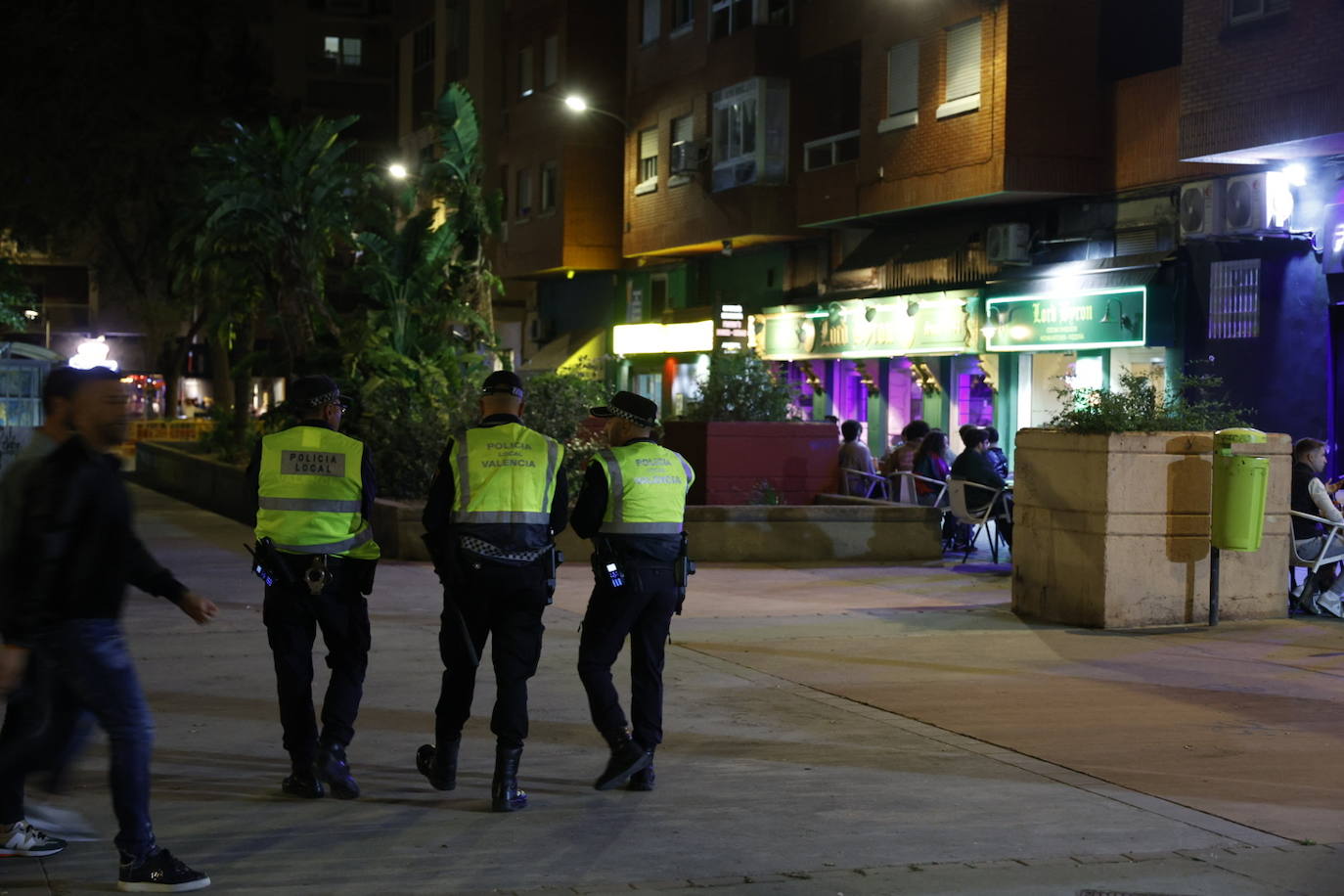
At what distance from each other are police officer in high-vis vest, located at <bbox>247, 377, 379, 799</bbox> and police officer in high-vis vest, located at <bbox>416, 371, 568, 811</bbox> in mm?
389

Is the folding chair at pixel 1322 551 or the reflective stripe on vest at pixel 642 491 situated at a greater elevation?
the reflective stripe on vest at pixel 642 491

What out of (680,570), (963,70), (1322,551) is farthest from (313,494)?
(963,70)

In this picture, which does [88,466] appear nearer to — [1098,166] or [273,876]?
[273,876]

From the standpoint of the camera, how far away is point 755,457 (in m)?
Result: 19.0

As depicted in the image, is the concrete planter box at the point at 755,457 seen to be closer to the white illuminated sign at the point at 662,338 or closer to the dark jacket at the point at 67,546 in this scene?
the white illuminated sign at the point at 662,338

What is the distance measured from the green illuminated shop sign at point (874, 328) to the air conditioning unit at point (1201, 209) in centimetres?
490

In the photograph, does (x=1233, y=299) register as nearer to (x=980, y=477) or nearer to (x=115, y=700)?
(x=980, y=477)

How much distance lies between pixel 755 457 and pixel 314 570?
11940 millimetres

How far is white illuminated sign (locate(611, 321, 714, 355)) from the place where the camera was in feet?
105

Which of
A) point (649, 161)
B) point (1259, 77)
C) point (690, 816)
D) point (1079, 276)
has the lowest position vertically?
point (690, 816)

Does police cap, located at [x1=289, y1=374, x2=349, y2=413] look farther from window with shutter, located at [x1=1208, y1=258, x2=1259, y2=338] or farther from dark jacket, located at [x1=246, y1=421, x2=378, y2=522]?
window with shutter, located at [x1=1208, y1=258, x2=1259, y2=338]

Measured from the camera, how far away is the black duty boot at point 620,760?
24.7ft

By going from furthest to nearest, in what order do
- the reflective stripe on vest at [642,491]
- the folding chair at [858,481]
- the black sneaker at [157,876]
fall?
1. the folding chair at [858,481]
2. the reflective stripe on vest at [642,491]
3. the black sneaker at [157,876]

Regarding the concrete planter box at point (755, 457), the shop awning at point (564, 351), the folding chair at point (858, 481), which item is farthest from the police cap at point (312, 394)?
the shop awning at point (564, 351)
